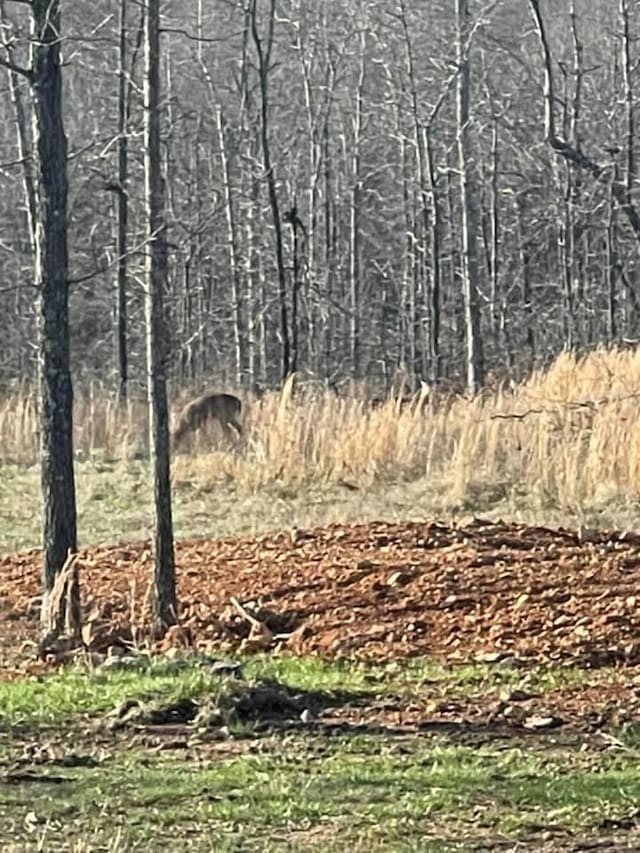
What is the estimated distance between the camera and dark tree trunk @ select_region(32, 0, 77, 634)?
31.4 ft

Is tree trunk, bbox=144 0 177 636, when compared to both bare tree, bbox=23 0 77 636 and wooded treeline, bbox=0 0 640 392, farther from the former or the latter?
wooded treeline, bbox=0 0 640 392

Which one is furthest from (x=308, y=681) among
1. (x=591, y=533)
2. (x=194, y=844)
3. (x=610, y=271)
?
(x=610, y=271)

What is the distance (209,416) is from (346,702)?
1210 centimetres

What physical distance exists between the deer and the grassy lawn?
11.3 m

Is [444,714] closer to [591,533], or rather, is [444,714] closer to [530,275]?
[591,533]

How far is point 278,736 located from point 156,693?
0.74 meters

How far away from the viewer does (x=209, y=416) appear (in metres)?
19.2

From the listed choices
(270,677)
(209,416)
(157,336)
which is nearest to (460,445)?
(209,416)

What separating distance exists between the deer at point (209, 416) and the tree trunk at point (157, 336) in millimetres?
9317

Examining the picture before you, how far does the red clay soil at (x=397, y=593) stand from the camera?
8.73 metres

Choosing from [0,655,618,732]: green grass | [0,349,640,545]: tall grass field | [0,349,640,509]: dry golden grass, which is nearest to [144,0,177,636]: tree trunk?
[0,655,618,732]: green grass

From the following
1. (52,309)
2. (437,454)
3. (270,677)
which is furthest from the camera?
(437,454)

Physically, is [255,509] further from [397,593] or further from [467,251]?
[467,251]

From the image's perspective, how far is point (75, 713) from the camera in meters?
7.14
